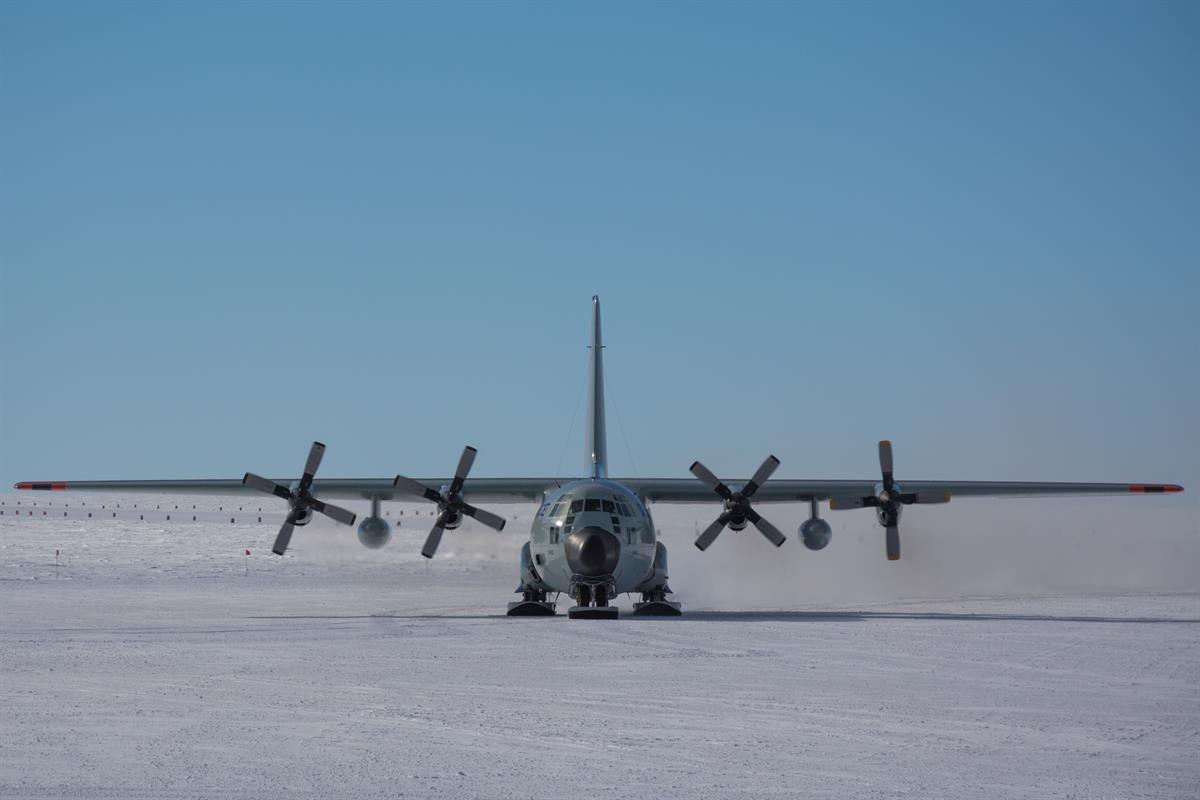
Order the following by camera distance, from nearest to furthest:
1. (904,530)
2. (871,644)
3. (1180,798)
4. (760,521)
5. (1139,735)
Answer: (1180,798)
(1139,735)
(871,644)
(760,521)
(904,530)

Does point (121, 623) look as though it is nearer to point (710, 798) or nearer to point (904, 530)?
point (710, 798)

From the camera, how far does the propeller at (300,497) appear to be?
130 ft

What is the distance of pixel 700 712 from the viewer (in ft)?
60.9

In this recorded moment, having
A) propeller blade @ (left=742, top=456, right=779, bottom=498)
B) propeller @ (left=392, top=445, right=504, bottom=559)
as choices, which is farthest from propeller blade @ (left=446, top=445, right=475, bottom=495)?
propeller blade @ (left=742, top=456, right=779, bottom=498)

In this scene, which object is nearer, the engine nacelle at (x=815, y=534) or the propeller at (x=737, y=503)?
Result: the propeller at (x=737, y=503)

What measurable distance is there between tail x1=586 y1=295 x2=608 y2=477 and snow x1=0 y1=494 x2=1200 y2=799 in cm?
532

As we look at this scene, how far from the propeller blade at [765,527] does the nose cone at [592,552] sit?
18.3 ft

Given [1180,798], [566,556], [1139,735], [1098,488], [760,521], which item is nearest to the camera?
[1180,798]

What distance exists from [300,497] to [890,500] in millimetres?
16233

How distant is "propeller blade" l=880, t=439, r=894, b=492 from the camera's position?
4053 cm

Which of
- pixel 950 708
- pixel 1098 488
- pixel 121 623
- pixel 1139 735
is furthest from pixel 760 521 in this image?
pixel 1139 735

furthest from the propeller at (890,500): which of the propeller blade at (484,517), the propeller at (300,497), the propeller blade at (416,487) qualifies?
the propeller at (300,497)

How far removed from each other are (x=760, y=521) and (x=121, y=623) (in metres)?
16.8

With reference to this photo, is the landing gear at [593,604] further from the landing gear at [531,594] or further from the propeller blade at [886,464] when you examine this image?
the propeller blade at [886,464]
